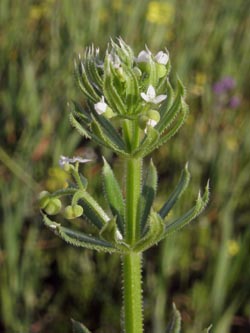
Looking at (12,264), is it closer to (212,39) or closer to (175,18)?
(212,39)

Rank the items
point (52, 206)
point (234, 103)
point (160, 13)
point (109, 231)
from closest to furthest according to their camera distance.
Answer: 1. point (109, 231)
2. point (52, 206)
3. point (234, 103)
4. point (160, 13)

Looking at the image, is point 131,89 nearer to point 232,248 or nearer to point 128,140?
point 128,140

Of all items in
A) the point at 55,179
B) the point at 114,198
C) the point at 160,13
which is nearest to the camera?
the point at 114,198

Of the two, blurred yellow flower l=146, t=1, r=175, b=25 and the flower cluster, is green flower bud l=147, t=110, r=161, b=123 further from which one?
blurred yellow flower l=146, t=1, r=175, b=25

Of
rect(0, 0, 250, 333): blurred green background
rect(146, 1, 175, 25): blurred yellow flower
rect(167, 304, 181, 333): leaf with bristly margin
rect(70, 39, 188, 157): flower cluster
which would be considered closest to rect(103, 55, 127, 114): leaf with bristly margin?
rect(70, 39, 188, 157): flower cluster

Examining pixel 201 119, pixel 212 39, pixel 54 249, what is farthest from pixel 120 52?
pixel 212 39

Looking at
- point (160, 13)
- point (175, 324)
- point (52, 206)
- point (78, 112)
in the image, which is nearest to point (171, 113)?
point (78, 112)
